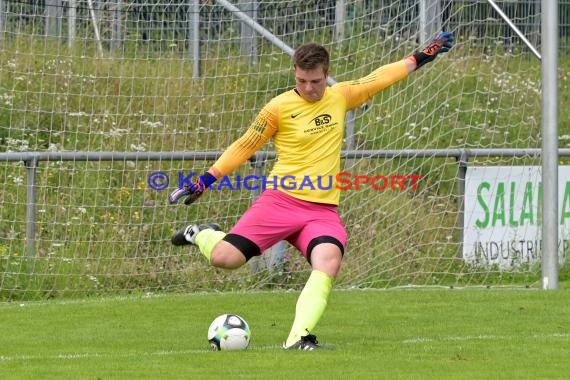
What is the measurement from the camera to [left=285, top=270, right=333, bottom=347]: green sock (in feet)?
29.0

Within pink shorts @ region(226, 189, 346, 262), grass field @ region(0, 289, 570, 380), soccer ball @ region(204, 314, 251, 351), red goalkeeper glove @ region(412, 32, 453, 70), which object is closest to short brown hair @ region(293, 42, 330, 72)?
pink shorts @ region(226, 189, 346, 262)

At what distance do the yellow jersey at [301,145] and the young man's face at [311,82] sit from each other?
0.11 meters

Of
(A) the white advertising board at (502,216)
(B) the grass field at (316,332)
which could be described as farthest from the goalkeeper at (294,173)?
(A) the white advertising board at (502,216)

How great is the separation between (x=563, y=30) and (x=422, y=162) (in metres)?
2.66

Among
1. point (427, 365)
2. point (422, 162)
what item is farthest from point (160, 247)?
point (427, 365)

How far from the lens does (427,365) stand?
27.3ft

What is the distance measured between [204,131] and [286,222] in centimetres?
481

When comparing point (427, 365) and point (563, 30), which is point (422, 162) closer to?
point (563, 30)

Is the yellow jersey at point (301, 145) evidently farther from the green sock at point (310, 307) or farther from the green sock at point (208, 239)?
the green sock at point (310, 307)

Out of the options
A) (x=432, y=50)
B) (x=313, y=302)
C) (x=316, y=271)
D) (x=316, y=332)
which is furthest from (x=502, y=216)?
(x=313, y=302)

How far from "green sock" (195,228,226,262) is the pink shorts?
15 cm

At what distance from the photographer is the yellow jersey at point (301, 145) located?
30.9ft

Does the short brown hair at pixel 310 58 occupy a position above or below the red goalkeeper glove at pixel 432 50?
below

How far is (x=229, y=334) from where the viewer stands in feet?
29.5
